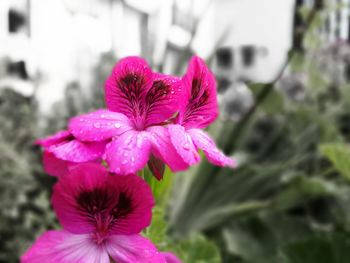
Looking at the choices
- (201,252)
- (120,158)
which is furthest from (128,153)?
(201,252)

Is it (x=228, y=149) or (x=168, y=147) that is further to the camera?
(x=228, y=149)

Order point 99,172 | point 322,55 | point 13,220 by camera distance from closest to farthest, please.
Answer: point 99,172 → point 13,220 → point 322,55

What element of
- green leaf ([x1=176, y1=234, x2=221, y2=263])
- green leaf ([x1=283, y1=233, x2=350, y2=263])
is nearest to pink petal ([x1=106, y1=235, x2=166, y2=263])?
green leaf ([x1=176, y1=234, x2=221, y2=263])

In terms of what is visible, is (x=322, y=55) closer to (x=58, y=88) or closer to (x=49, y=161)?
(x=58, y=88)

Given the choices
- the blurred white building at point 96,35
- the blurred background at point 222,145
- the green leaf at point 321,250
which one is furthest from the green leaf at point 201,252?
the blurred white building at point 96,35

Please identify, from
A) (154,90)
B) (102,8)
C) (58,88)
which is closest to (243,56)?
(102,8)

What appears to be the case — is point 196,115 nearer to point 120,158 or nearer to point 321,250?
point 120,158

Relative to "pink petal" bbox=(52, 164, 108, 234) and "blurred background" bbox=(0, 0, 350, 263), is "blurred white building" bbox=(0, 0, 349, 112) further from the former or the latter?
"pink petal" bbox=(52, 164, 108, 234)
